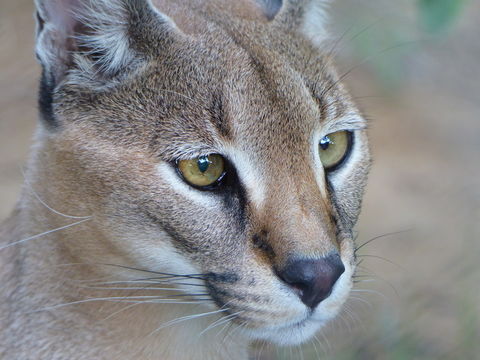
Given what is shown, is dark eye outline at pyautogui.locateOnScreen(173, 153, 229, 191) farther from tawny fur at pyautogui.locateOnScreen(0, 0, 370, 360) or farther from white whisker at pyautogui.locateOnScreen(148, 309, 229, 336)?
white whisker at pyautogui.locateOnScreen(148, 309, 229, 336)

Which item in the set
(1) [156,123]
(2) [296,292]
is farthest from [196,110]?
(2) [296,292]

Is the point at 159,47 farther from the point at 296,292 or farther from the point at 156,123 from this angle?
the point at 296,292

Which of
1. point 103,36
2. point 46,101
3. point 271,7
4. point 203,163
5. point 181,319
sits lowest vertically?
point 181,319

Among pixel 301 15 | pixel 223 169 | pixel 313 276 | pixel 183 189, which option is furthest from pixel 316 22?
pixel 313 276

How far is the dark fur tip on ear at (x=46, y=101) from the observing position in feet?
10.6

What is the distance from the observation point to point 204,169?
9.95ft

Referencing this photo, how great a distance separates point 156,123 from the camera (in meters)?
3.11

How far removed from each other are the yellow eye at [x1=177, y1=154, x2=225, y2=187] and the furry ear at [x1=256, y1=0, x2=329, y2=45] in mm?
868

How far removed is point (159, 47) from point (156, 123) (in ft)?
1.04

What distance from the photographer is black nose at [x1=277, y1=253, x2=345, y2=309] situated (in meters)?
2.80

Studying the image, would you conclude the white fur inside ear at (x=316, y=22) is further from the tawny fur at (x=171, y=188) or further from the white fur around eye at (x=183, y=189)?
the white fur around eye at (x=183, y=189)

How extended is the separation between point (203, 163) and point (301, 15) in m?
1.03

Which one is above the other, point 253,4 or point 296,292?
point 253,4

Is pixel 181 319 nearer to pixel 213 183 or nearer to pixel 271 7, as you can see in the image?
pixel 213 183
